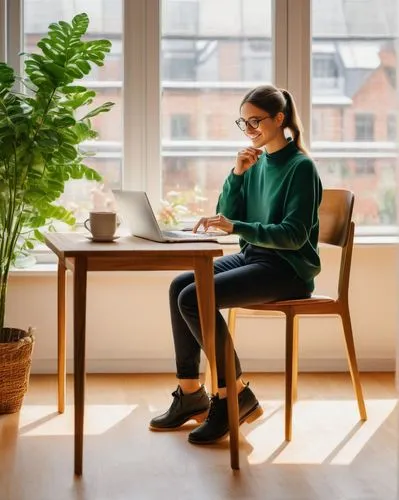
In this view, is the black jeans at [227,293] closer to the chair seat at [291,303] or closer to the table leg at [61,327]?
the chair seat at [291,303]

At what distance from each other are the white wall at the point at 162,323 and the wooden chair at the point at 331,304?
563mm

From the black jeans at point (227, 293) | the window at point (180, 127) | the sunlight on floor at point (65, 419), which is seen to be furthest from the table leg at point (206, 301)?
the window at point (180, 127)

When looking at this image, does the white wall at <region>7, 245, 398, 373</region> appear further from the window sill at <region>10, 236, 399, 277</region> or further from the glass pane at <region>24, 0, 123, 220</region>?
the glass pane at <region>24, 0, 123, 220</region>

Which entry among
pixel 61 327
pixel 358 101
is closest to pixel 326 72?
pixel 358 101

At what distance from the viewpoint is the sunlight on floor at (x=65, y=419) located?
3197 millimetres

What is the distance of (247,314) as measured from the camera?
11.0 ft

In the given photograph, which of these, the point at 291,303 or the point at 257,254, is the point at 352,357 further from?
the point at 257,254

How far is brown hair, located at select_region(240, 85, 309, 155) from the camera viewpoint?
316 centimetres

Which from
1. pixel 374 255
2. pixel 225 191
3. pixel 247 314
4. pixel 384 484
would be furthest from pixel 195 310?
pixel 374 255

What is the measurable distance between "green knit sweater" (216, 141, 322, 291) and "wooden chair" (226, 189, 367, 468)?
10 centimetres

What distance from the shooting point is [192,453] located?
294cm

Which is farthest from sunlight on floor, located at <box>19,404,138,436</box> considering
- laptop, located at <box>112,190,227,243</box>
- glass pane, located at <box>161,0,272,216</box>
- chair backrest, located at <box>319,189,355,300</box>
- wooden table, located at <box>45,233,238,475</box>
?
glass pane, located at <box>161,0,272,216</box>

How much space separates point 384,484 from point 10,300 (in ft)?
6.68

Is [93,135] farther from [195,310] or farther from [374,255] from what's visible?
[374,255]
